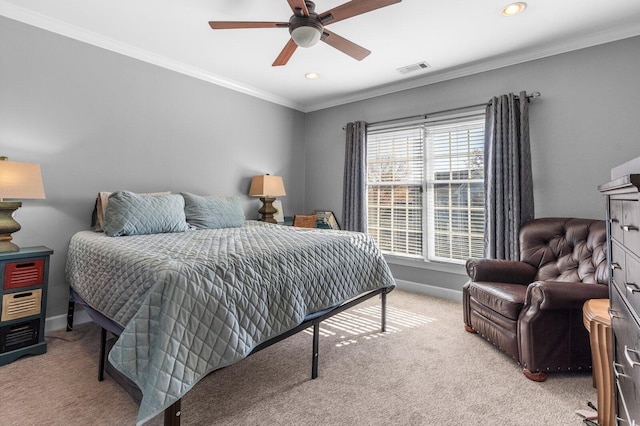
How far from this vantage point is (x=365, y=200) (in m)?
4.15

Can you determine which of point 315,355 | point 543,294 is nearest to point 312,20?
point 315,355

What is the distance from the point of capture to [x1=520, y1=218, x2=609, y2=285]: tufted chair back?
85.6 inches

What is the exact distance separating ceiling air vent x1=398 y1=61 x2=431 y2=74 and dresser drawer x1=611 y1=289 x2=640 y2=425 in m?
2.86

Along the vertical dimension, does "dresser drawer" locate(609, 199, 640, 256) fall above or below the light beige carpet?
above

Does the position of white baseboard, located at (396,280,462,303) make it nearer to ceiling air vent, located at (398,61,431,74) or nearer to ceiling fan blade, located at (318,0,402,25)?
ceiling air vent, located at (398,61,431,74)

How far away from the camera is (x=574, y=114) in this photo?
2.79 metres

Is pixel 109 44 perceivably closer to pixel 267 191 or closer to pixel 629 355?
pixel 267 191

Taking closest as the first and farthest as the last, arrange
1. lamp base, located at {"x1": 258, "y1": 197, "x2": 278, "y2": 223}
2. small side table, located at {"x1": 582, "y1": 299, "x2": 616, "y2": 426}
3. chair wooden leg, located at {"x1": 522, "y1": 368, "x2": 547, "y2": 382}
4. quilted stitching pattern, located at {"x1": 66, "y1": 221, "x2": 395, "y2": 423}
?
1. quilted stitching pattern, located at {"x1": 66, "y1": 221, "x2": 395, "y2": 423}
2. small side table, located at {"x1": 582, "y1": 299, "x2": 616, "y2": 426}
3. chair wooden leg, located at {"x1": 522, "y1": 368, "x2": 547, "y2": 382}
4. lamp base, located at {"x1": 258, "y1": 197, "x2": 278, "y2": 223}

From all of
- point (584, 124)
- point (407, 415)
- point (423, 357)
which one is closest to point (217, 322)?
point (407, 415)

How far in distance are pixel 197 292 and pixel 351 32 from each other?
2512mm

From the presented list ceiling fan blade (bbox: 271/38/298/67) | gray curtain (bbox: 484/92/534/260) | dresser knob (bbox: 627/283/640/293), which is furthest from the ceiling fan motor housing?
gray curtain (bbox: 484/92/534/260)

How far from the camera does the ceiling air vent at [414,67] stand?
3314mm

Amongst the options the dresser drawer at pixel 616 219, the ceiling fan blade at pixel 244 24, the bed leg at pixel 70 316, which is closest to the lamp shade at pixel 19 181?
the bed leg at pixel 70 316

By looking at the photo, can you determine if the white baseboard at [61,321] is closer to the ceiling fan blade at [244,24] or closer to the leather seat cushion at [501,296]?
the ceiling fan blade at [244,24]
